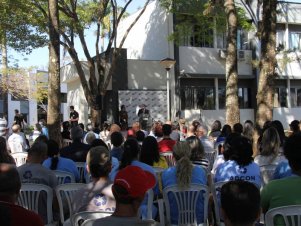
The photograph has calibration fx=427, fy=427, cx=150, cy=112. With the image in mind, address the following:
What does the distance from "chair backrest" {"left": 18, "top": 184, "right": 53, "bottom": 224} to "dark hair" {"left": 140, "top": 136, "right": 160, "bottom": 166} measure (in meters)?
1.88

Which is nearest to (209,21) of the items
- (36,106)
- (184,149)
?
(184,149)

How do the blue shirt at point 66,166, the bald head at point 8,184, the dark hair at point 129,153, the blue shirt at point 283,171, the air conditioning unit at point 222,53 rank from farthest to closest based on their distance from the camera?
the air conditioning unit at point 222,53
the blue shirt at point 66,166
the dark hair at point 129,153
the blue shirt at point 283,171
the bald head at point 8,184

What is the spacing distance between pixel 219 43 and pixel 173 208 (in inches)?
832

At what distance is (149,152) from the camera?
21.4 feet

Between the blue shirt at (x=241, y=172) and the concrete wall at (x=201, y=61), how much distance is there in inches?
728

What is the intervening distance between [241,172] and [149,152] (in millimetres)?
1733

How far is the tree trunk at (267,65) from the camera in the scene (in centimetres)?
1089

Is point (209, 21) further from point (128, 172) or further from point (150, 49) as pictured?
point (128, 172)

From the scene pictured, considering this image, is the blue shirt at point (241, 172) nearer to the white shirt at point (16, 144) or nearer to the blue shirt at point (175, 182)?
the blue shirt at point (175, 182)

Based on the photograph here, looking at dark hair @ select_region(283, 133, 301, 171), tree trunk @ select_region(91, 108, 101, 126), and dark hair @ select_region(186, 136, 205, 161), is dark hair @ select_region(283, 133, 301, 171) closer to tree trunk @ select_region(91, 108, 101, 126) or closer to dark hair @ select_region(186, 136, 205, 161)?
dark hair @ select_region(186, 136, 205, 161)

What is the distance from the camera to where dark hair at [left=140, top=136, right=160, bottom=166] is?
6.45 meters

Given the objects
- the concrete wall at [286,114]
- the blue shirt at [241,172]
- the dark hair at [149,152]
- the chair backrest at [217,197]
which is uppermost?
the concrete wall at [286,114]

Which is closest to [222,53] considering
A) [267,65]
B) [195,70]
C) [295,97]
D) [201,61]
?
[201,61]

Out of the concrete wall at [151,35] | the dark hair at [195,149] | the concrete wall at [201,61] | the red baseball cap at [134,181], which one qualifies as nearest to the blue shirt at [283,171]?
the dark hair at [195,149]
